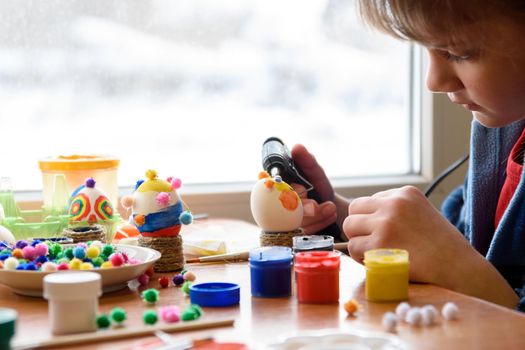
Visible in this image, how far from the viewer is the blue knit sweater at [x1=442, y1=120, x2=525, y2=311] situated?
1079 mm

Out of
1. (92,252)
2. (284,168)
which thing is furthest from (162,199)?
(284,168)

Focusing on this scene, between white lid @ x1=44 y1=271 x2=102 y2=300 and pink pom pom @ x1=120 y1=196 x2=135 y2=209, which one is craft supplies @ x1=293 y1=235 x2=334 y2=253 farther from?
white lid @ x1=44 y1=271 x2=102 y2=300

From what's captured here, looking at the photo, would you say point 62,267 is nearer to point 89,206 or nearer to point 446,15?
point 89,206

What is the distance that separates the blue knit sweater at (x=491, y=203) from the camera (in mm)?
1079

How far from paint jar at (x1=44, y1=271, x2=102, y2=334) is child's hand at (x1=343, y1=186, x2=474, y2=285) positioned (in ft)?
1.22

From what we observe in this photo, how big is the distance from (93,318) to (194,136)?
1.01 m

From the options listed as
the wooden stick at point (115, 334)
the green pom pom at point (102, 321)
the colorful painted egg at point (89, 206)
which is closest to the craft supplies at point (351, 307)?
Answer: the wooden stick at point (115, 334)

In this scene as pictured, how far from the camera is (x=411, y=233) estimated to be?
3.06 feet

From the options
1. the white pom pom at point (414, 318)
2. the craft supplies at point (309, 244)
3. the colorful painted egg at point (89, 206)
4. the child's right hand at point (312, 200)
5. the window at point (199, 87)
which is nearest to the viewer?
the white pom pom at point (414, 318)

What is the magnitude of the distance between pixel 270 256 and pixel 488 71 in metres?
0.34

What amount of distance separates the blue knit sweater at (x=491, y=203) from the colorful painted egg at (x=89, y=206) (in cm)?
53

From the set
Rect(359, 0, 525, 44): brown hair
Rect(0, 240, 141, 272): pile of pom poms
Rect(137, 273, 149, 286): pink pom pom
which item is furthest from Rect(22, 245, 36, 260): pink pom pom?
Rect(359, 0, 525, 44): brown hair

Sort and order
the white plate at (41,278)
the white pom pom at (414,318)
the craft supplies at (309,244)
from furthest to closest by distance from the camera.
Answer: the craft supplies at (309,244), the white plate at (41,278), the white pom pom at (414,318)

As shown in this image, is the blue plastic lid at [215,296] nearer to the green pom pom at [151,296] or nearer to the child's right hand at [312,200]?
the green pom pom at [151,296]
